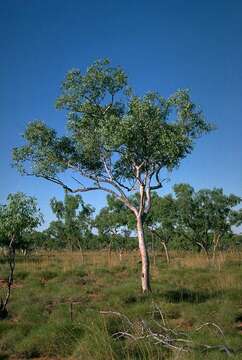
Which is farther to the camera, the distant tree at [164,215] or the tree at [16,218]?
the distant tree at [164,215]

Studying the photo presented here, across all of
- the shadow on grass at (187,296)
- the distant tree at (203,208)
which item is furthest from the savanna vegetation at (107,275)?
the distant tree at (203,208)

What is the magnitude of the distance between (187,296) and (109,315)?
6.30m

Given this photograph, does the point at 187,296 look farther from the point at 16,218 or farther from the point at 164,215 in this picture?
the point at 164,215

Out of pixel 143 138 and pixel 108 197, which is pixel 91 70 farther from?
pixel 108 197

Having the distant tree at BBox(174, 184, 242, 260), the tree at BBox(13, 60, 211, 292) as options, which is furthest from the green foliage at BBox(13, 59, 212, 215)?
the distant tree at BBox(174, 184, 242, 260)

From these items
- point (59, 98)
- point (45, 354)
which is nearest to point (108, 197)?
point (59, 98)

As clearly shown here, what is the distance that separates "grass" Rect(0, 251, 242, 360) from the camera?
26.8 feet

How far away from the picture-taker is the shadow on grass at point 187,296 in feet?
53.0

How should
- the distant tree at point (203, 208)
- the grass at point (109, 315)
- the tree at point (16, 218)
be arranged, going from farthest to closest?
the distant tree at point (203, 208) < the tree at point (16, 218) < the grass at point (109, 315)

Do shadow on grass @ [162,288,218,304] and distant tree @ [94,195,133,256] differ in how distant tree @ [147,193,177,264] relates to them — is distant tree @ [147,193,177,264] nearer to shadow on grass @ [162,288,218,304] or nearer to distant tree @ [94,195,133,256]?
distant tree @ [94,195,133,256]

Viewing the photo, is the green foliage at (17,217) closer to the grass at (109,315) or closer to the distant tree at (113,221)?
the grass at (109,315)

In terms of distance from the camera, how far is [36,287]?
70.4 feet

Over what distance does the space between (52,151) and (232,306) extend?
10.2 meters

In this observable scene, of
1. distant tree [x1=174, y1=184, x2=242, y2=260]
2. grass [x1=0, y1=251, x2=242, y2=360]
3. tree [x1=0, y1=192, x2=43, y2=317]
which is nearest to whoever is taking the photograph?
grass [x1=0, y1=251, x2=242, y2=360]
